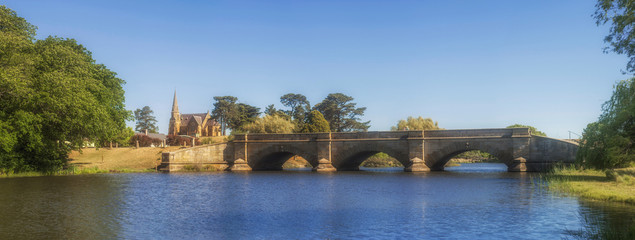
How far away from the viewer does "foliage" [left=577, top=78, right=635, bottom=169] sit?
Answer: 2711 cm

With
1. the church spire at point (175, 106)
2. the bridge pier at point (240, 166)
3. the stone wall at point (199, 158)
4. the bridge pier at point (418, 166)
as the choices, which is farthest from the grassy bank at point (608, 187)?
the church spire at point (175, 106)

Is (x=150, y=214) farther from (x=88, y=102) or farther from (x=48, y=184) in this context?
(x=88, y=102)

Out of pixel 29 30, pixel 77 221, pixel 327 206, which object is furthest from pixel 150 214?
pixel 29 30

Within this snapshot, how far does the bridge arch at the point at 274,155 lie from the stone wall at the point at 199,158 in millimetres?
3182

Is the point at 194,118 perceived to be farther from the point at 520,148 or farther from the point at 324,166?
the point at 520,148

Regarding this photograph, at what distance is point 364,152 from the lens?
54.2 meters

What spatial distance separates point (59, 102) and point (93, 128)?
3.98 meters

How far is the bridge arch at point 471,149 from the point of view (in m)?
45.4

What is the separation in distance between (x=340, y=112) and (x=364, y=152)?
3624 cm

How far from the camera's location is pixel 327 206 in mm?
22312

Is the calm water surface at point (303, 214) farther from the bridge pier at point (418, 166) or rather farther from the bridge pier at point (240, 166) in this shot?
the bridge pier at point (240, 166)

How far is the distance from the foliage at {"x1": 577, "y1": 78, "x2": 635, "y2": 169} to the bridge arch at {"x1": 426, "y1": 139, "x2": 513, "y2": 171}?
15127 mm

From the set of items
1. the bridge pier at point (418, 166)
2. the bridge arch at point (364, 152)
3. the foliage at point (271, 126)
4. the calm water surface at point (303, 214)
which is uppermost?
the foliage at point (271, 126)

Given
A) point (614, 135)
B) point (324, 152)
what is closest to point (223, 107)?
point (324, 152)
